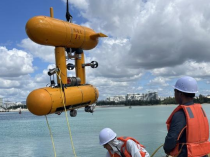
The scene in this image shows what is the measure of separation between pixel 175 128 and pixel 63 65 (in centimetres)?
479

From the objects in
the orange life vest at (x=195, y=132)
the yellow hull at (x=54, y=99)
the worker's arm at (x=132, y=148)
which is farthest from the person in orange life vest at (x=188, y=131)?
the yellow hull at (x=54, y=99)

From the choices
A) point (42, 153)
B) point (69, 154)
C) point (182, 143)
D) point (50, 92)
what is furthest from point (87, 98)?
point (42, 153)

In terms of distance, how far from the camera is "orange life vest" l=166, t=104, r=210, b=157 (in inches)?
137

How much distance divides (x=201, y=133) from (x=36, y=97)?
4.30 metres

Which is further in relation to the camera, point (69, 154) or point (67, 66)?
point (69, 154)

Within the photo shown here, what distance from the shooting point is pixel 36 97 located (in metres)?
6.57

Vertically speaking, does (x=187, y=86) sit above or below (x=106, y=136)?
above

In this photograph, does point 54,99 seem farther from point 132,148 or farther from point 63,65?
point 132,148

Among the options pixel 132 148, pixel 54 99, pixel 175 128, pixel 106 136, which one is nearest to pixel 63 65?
pixel 54 99

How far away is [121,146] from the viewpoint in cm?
438

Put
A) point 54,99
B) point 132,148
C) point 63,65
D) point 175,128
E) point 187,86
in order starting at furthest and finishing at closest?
point 63,65, point 54,99, point 132,148, point 187,86, point 175,128

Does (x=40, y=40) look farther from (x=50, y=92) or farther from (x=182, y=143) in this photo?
(x=182, y=143)

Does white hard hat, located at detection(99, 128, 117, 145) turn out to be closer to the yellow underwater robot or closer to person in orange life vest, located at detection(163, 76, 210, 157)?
person in orange life vest, located at detection(163, 76, 210, 157)

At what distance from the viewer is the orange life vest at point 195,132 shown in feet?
11.4
